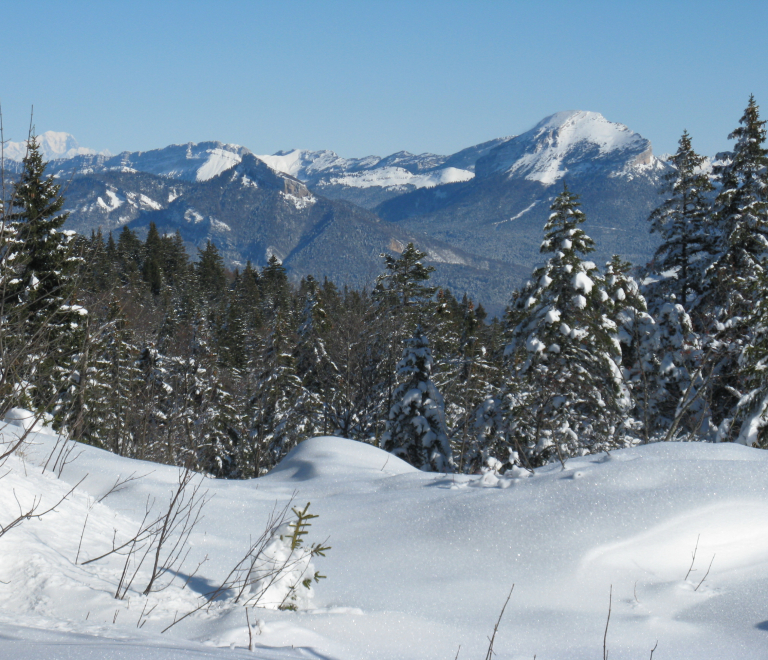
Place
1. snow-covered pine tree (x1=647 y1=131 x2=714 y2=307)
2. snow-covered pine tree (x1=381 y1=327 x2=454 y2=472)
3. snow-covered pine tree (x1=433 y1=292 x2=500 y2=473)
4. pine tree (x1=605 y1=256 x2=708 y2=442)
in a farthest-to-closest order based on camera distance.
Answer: snow-covered pine tree (x1=647 y1=131 x2=714 y2=307) → snow-covered pine tree (x1=433 y1=292 x2=500 y2=473) → snow-covered pine tree (x1=381 y1=327 x2=454 y2=472) → pine tree (x1=605 y1=256 x2=708 y2=442)

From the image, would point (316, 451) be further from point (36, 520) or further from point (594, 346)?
point (594, 346)

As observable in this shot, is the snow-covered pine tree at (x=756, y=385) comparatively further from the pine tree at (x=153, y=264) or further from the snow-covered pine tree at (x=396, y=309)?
the pine tree at (x=153, y=264)

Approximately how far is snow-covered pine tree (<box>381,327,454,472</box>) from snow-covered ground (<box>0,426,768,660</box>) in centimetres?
1164

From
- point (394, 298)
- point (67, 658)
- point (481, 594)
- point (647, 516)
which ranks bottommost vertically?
point (481, 594)

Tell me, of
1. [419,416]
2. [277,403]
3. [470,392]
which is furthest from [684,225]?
[277,403]

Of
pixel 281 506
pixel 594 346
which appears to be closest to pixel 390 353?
pixel 594 346

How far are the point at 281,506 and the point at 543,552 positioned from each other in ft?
8.49

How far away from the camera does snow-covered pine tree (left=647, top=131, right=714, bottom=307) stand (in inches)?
770

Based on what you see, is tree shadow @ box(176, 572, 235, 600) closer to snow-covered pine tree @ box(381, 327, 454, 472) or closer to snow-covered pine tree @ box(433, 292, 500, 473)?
snow-covered pine tree @ box(433, 292, 500, 473)

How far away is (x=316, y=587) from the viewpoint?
387 centimetres

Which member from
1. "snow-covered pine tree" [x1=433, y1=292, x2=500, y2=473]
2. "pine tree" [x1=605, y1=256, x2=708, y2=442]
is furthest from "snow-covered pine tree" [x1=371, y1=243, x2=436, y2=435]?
"pine tree" [x1=605, y1=256, x2=708, y2=442]

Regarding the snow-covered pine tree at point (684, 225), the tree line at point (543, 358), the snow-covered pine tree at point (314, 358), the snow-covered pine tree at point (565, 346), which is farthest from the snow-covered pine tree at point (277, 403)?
the snow-covered pine tree at point (684, 225)

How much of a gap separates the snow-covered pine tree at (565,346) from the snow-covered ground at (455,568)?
9989mm

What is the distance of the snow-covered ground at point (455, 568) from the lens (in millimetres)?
2973
